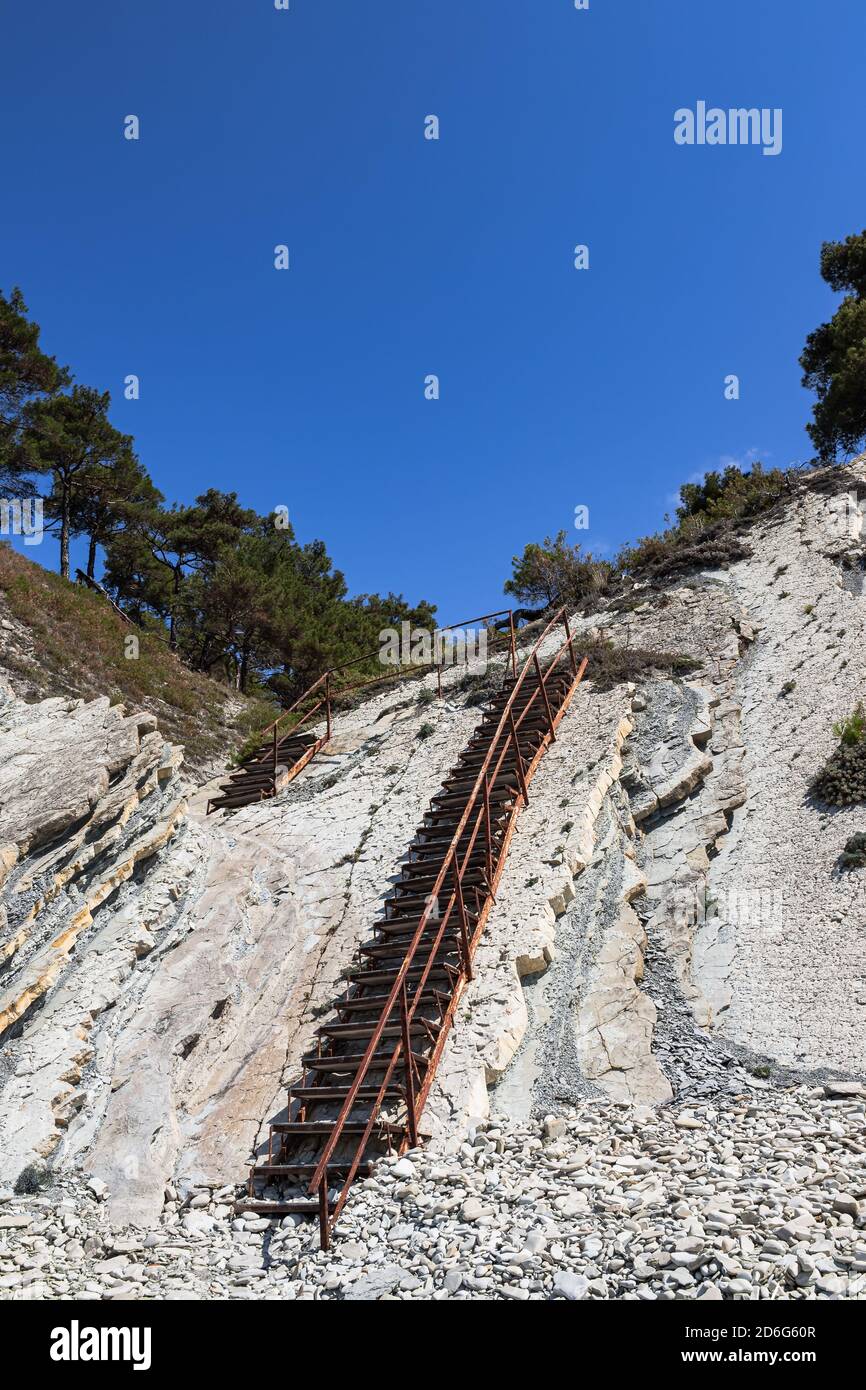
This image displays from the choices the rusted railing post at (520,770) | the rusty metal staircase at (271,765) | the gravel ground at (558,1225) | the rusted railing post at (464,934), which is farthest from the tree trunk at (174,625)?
the gravel ground at (558,1225)

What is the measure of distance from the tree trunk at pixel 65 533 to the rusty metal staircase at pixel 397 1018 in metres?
20.5

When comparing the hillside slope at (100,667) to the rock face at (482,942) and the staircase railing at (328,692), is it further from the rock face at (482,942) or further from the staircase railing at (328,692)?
the rock face at (482,942)

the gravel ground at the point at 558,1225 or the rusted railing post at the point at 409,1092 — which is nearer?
the gravel ground at the point at 558,1225

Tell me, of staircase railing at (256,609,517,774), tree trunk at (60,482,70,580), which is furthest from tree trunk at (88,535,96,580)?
staircase railing at (256,609,517,774)

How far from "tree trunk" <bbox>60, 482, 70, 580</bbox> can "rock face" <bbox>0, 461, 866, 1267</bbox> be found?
16.3 meters

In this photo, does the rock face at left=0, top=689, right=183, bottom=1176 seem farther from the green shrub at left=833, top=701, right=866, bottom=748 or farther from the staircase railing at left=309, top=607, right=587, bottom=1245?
the green shrub at left=833, top=701, right=866, bottom=748

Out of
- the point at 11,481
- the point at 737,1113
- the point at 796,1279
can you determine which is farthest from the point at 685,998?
the point at 11,481

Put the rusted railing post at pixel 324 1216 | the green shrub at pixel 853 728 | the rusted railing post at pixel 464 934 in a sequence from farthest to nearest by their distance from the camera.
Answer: the green shrub at pixel 853 728 < the rusted railing post at pixel 464 934 < the rusted railing post at pixel 324 1216

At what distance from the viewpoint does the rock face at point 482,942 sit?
929cm

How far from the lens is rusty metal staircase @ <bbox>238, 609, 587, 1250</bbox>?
340 inches

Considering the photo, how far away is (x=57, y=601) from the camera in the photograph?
2505cm

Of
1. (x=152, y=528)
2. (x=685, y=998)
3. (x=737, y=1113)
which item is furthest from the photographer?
(x=152, y=528)

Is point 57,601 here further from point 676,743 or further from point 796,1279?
point 796,1279
